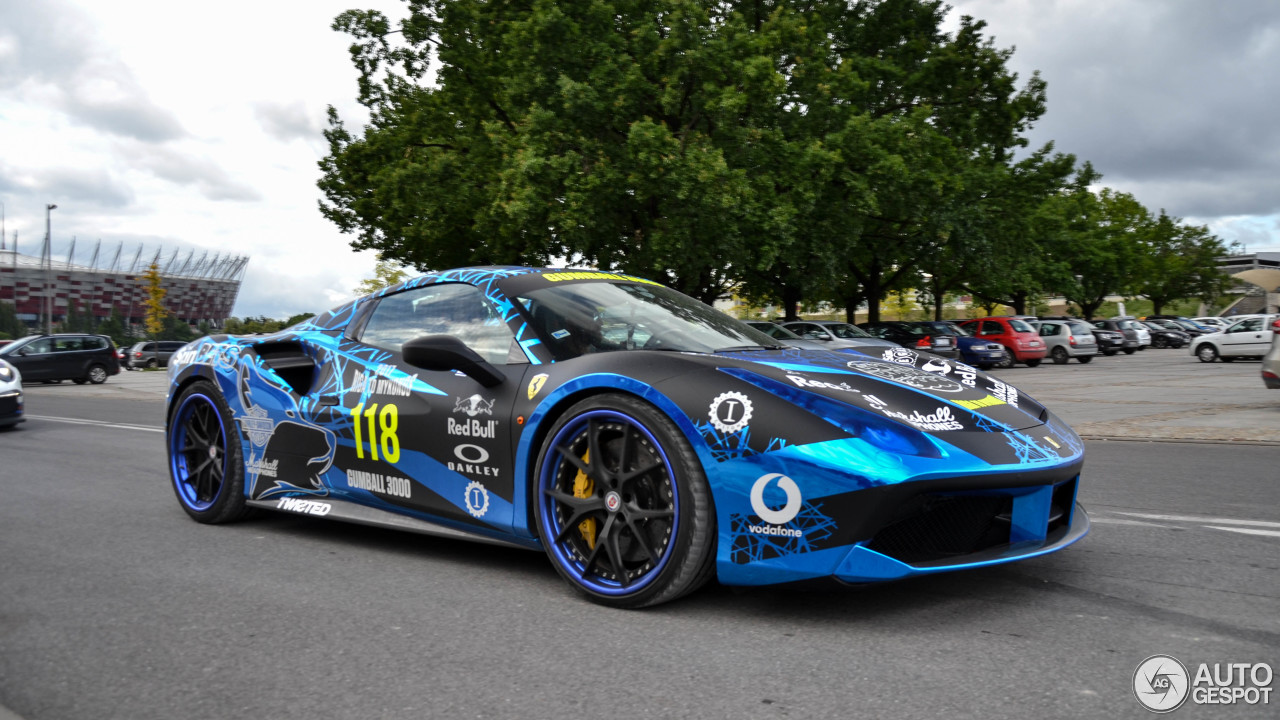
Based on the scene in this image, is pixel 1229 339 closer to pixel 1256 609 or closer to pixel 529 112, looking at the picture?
pixel 529 112

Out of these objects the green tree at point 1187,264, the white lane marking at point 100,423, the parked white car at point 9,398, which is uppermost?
the green tree at point 1187,264

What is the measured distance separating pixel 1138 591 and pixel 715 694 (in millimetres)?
1766

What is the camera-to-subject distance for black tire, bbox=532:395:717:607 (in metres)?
3.20

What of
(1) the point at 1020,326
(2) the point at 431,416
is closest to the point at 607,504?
(2) the point at 431,416

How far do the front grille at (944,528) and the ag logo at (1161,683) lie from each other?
2.00 ft

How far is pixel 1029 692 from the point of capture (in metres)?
2.48

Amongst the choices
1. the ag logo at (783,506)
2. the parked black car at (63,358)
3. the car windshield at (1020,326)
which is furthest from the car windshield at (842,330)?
the ag logo at (783,506)

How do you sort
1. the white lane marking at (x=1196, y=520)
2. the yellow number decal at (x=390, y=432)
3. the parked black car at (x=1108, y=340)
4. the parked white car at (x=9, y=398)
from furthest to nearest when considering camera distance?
1. the parked black car at (x=1108, y=340)
2. the parked white car at (x=9, y=398)
3. the white lane marking at (x=1196, y=520)
4. the yellow number decal at (x=390, y=432)

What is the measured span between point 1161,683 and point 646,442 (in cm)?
165

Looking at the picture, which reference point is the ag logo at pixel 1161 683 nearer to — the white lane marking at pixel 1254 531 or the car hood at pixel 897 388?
the car hood at pixel 897 388

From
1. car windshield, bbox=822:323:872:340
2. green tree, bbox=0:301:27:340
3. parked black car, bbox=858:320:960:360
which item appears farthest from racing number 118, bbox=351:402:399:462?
green tree, bbox=0:301:27:340

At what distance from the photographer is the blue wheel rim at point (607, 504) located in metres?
3.30

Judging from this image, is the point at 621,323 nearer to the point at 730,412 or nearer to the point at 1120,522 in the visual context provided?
the point at 730,412

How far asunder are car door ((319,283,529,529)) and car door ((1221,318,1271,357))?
106 ft
